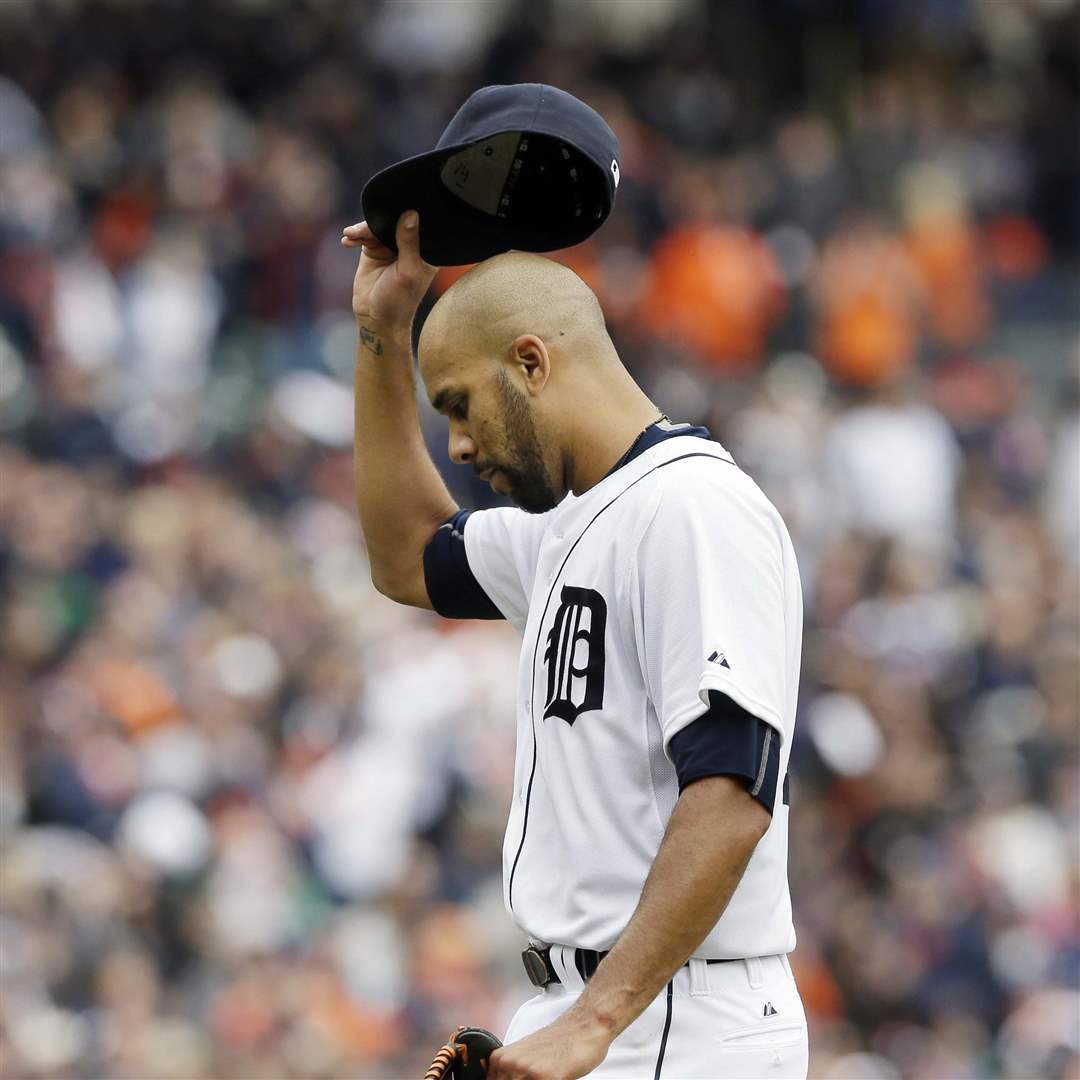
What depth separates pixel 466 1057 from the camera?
279 centimetres

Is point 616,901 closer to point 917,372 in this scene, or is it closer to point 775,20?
point 917,372

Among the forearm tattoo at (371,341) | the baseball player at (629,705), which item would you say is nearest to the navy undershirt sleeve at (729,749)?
the baseball player at (629,705)

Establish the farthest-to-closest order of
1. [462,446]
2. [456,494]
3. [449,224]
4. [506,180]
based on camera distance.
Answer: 1. [456,494]
2. [449,224]
3. [506,180]
4. [462,446]

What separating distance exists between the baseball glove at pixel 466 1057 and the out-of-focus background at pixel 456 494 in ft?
14.4

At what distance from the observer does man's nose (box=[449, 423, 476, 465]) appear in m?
2.98

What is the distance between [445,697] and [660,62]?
20.5 ft

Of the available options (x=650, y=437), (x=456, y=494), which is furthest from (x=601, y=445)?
(x=456, y=494)

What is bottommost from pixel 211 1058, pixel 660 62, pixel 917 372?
pixel 211 1058

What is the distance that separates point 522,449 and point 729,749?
60 cm

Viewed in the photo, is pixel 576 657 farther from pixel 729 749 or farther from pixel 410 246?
pixel 410 246

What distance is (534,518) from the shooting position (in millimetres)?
3342

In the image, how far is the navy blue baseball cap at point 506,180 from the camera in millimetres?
3064

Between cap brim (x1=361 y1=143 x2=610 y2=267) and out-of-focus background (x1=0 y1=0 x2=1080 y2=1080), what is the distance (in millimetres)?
4395

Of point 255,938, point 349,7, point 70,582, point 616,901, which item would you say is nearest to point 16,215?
point 70,582
